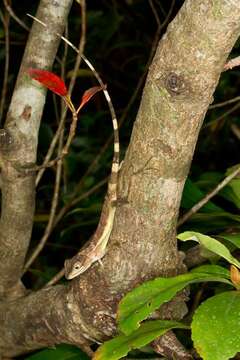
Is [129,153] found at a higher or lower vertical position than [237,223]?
higher

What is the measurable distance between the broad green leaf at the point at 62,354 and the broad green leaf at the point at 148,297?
1.54ft

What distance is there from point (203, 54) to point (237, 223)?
1.84 ft

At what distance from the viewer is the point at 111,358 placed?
0.94m

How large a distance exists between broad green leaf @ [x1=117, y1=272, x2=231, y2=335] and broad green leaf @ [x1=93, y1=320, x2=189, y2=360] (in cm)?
3

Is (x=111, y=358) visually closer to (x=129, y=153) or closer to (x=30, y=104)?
(x=129, y=153)

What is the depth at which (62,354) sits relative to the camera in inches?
54.8

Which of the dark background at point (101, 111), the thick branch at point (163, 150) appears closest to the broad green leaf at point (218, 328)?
the thick branch at point (163, 150)

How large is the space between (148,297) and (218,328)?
0.13 meters

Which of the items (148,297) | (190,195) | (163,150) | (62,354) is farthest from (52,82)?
(62,354)

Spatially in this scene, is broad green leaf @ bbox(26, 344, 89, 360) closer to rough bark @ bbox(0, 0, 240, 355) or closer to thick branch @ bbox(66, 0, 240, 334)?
rough bark @ bbox(0, 0, 240, 355)

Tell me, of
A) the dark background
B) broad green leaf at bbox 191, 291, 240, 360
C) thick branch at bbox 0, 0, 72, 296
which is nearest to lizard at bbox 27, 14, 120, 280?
thick branch at bbox 0, 0, 72, 296

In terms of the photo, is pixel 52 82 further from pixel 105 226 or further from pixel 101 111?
pixel 101 111

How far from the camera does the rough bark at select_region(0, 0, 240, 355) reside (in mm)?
839

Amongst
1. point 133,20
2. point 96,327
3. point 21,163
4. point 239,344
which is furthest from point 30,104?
point 133,20
